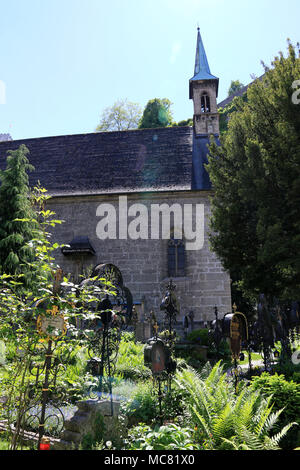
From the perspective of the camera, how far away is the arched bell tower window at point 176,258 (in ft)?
53.0

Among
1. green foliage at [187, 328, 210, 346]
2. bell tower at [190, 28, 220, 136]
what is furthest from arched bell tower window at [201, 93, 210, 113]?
green foliage at [187, 328, 210, 346]

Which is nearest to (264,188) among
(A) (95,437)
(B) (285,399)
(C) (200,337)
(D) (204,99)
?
(C) (200,337)

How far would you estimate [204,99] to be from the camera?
22516 mm

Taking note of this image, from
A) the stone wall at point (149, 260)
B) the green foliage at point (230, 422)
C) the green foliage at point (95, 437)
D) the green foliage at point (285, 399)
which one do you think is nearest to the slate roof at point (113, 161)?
the stone wall at point (149, 260)

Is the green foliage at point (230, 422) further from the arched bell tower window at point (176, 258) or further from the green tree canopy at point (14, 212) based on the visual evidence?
the arched bell tower window at point (176, 258)

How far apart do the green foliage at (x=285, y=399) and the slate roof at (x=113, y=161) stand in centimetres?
1249

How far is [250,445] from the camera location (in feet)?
11.4

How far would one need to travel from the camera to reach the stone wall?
605 inches

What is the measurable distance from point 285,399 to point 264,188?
7.23 m

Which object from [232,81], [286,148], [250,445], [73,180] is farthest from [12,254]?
[232,81]

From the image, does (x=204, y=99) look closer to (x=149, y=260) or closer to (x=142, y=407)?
(x=149, y=260)

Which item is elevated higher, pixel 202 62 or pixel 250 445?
pixel 202 62

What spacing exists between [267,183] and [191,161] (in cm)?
828

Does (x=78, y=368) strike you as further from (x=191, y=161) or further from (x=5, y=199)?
(x=191, y=161)
